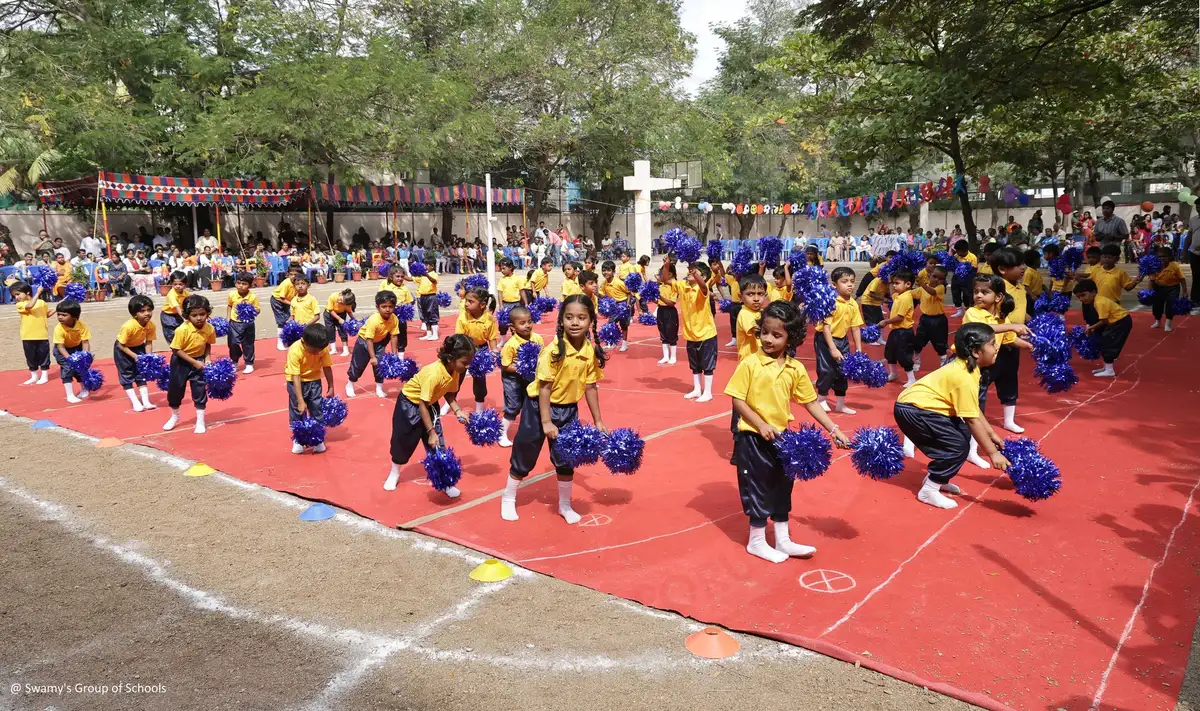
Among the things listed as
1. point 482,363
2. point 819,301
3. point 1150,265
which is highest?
point 1150,265

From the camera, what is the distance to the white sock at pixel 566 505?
5988 mm

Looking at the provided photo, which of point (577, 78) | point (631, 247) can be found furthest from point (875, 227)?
point (577, 78)

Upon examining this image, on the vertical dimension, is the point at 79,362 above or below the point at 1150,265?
below

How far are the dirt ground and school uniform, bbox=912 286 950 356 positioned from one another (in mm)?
6280

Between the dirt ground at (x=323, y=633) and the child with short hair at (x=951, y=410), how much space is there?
2.26m

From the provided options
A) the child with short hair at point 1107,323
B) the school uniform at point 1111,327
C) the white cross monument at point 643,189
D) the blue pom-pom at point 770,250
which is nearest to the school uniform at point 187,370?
the blue pom-pom at point 770,250

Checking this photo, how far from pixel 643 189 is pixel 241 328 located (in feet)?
41.0

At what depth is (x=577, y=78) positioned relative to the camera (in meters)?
35.3

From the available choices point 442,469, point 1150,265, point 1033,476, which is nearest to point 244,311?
point 442,469

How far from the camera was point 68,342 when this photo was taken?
35.0 feet

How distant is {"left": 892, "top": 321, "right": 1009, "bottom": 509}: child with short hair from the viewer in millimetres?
5781

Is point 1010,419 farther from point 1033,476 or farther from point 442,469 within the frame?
point 442,469

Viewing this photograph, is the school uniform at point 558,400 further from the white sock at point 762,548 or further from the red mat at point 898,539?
the white sock at point 762,548

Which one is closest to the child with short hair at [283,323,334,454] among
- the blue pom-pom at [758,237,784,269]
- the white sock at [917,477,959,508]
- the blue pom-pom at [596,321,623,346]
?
the blue pom-pom at [596,321,623,346]
